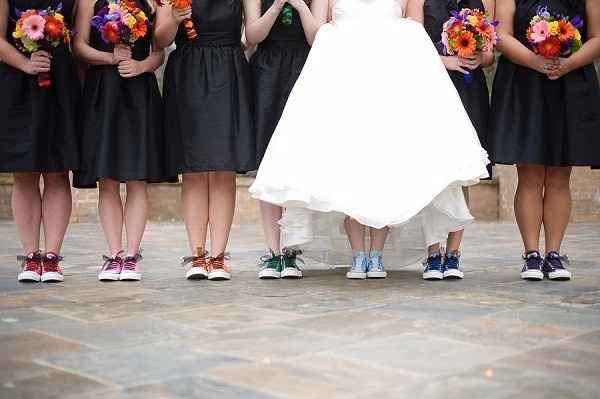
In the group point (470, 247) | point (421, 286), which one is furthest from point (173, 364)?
point (470, 247)

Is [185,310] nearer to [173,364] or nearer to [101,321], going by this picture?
[101,321]

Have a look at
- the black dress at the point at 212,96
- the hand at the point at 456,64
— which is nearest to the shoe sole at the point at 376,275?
the black dress at the point at 212,96

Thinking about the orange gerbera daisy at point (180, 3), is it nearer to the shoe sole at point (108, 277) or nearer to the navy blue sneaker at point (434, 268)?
the shoe sole at point (108, 277)

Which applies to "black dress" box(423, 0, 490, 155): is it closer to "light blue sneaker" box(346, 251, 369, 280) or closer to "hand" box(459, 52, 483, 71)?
"hand" box(459, 52, 483, 71)

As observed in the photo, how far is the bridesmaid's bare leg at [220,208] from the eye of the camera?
5664 mm

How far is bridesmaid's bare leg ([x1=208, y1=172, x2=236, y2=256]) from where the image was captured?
5.66m

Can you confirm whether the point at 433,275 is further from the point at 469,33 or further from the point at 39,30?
the point at 39,30

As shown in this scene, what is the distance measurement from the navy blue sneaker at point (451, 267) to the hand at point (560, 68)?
4.02ft

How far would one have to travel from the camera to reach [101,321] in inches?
156

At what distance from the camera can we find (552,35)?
5270 millimetres

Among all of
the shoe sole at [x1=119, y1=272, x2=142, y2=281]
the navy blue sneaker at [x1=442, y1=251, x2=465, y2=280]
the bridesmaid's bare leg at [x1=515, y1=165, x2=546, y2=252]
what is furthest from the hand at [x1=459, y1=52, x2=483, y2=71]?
the shoe sole at [x1=119, y1=272, x2=142, y2=281]

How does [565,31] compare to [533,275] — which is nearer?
[565,31]

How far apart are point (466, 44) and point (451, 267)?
1.37 m

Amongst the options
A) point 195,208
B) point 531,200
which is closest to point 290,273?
point 195,208
